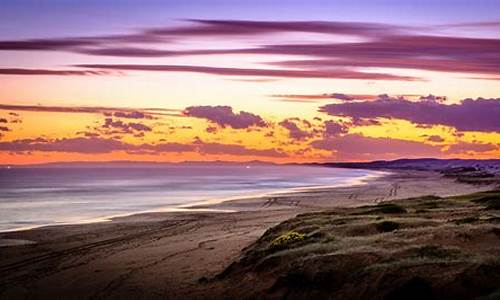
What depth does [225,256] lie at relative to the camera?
25578 mm

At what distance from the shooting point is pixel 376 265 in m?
17.4

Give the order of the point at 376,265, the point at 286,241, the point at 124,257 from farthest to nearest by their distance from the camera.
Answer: the point at 124,257
the point at 286,241
the point at 376,265

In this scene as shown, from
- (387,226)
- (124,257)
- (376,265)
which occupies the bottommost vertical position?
(124,257)

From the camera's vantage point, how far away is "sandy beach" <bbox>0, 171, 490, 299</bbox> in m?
20.5

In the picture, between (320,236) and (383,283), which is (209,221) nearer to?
(320,236)

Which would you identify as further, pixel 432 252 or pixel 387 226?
pixel 387 226

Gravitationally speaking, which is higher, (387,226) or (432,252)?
(432,252)

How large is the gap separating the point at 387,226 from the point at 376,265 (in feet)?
25.7

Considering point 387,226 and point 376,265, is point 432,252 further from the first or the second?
point 387,226

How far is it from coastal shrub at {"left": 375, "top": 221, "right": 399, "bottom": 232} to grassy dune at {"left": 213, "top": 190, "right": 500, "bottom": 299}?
0.05 metres

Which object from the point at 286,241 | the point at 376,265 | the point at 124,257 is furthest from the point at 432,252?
the point at 124,257

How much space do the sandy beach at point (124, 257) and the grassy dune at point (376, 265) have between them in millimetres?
1998

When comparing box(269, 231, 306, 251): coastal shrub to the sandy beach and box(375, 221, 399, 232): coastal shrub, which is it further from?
box(375, 221, 399, 232): coastal shrub

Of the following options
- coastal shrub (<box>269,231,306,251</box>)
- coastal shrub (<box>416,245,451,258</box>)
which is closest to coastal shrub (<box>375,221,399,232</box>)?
coastal shrub (<box>269,231,306,251</box>)
